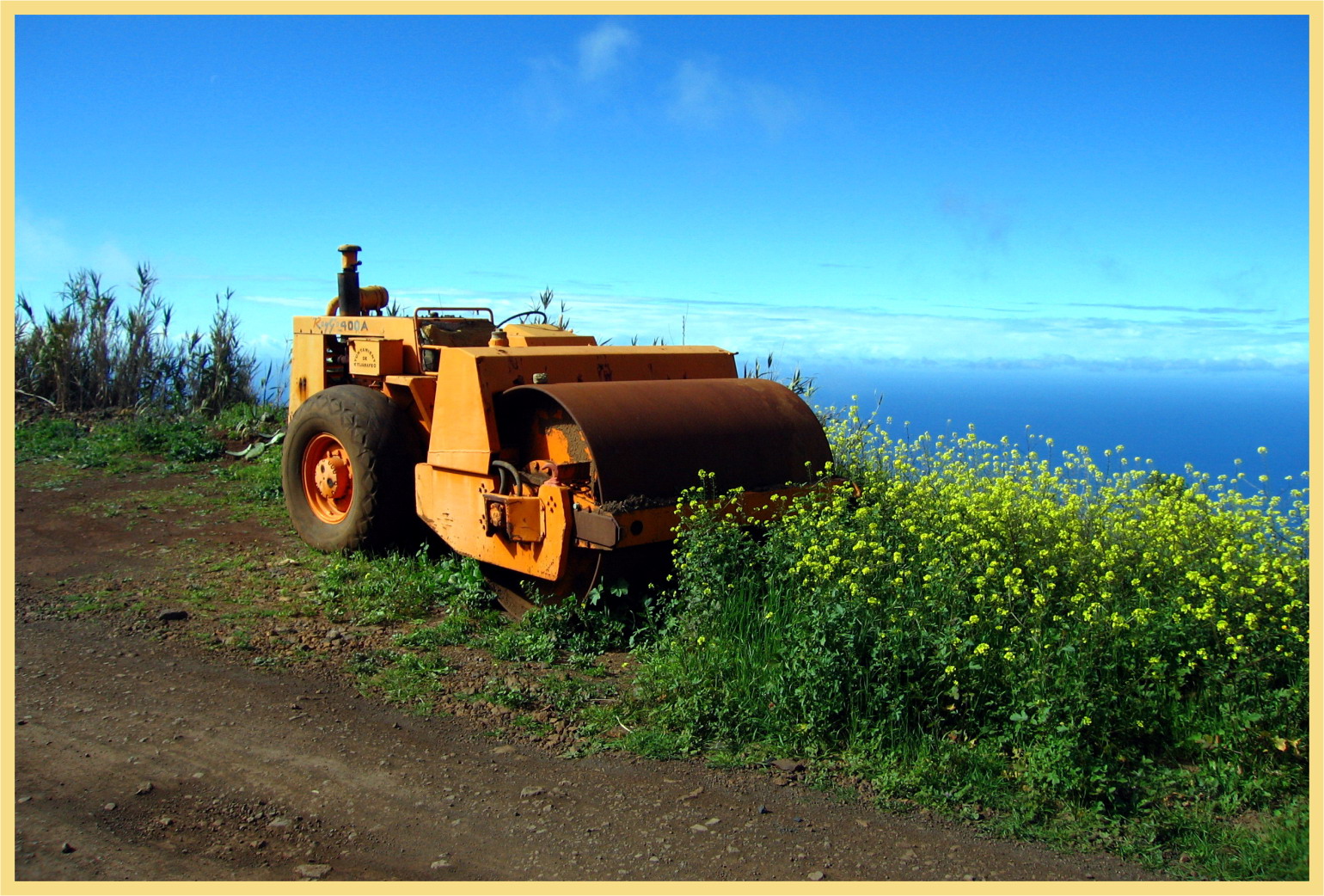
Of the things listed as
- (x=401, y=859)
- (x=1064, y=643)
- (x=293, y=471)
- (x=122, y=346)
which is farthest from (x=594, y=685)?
(x=122, y=346)

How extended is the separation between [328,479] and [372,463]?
843 mm

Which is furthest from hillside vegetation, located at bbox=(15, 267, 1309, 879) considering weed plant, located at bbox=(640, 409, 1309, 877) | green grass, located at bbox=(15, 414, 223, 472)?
green grass, located at bbox=(15, 414, 223, 472)

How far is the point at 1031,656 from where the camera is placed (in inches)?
174

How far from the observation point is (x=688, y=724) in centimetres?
464

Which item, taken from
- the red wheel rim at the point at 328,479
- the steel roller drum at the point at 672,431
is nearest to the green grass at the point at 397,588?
the red wheel rim at the point at 328,479

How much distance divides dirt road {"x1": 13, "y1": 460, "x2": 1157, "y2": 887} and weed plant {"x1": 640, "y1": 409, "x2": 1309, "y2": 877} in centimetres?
37

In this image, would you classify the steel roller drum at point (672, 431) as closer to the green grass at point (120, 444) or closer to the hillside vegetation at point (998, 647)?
the hillside vegetation at point (998, 647)

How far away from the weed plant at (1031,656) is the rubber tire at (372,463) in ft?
7.46

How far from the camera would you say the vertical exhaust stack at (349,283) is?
8359 millimetres

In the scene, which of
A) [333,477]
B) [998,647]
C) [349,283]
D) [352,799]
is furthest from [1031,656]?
[349,283]

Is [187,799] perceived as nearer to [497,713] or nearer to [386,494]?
[497,713]

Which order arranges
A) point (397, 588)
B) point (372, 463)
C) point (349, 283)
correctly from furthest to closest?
point (349, 283) < point (372, 463) < point (397, 588)

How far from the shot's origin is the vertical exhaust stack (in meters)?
8.36

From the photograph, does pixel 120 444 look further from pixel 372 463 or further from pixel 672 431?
pixel 672 431
